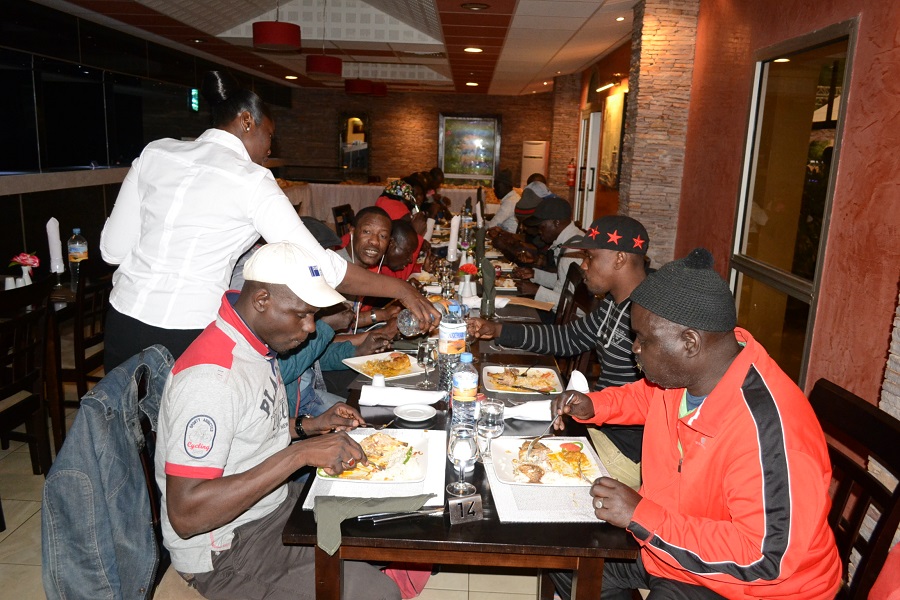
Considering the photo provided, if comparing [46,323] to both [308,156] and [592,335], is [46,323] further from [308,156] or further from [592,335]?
[308,156]

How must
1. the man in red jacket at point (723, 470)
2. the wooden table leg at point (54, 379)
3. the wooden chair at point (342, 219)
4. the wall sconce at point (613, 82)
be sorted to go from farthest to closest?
the wall sconce at point (613, 82)
the wooden chair at point (342, 219)
the wooden table leg at point (54, 379)
the man in red jacket at point (723, 470)

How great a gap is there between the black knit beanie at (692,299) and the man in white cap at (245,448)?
0.83 metres

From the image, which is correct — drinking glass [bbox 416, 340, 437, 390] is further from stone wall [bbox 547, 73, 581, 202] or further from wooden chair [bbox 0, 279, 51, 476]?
stone wall [bbox 547, 73, 581, 202]

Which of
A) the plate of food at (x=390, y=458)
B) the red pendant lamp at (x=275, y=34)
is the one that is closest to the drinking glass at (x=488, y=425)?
the plate of food at (x=390, y=458)

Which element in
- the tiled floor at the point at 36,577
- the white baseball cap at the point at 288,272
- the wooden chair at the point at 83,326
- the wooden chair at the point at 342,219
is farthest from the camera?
the wooden chair at the point at 342,219

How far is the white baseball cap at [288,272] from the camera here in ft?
5.37

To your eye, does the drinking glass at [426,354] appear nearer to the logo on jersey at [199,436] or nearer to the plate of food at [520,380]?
the plate of food at [520,380]

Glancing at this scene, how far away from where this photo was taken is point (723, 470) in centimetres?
151

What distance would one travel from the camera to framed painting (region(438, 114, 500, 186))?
17.0 meters

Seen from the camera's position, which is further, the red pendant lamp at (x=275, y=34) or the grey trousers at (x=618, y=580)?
the red pendant lamp at (x=275, y=34)

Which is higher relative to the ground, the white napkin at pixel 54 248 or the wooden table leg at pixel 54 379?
the white napkin at pixel 54 248

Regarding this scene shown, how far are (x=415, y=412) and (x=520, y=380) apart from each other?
0.57 m

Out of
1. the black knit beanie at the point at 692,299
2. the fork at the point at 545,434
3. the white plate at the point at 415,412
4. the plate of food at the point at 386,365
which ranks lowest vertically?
the plate of food at the point at 386,365

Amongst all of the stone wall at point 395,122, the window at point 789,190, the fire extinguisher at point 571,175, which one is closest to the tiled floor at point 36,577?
the window at point 789,190
